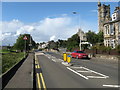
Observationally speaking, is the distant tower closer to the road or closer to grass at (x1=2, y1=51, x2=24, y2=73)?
grass at (x1=2, y1=51, x2=24, y2=73)

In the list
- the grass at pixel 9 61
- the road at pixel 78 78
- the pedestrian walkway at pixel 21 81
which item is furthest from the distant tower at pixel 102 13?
the pedestrian walkway at pixel 21 81

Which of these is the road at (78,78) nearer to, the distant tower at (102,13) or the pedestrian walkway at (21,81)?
the pedestrian walkway at (21,81)

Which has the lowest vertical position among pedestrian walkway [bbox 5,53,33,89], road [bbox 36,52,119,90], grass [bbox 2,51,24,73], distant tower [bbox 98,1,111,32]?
grass [bbox 2,51,24,73]

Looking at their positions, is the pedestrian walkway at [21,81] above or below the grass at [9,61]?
above

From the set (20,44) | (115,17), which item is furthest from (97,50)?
(20,44)

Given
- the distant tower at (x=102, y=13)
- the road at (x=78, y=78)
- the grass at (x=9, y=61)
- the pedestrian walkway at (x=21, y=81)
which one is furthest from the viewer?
the distant tower at (x=102, y=13)

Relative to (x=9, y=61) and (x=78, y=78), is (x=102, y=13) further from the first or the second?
(x=78, y=78)

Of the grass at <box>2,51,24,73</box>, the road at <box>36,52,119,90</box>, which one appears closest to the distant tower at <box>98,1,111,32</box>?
the grass at <box>2,51,24,73</box>

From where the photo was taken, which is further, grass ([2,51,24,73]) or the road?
grass ([2,51,24,73])

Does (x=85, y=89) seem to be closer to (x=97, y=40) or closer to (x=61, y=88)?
(x=61, y=88)

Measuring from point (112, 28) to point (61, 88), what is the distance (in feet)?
107

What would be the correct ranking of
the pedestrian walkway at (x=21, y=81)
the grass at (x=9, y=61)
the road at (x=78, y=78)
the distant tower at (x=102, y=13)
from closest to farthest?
the pedestrian walkway at (x=21, y=81), the road at (x=78, y=78), the grass at (x=9, y=61), the distant tower at (x=102, y=13)

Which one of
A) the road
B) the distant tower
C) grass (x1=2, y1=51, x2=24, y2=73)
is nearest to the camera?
the road

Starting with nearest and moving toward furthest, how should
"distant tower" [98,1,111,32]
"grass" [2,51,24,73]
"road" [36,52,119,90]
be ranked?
"road" [36,52,119,90] < "grass" [2,51,24,73] < "distant tower" [98,1,111,32]
